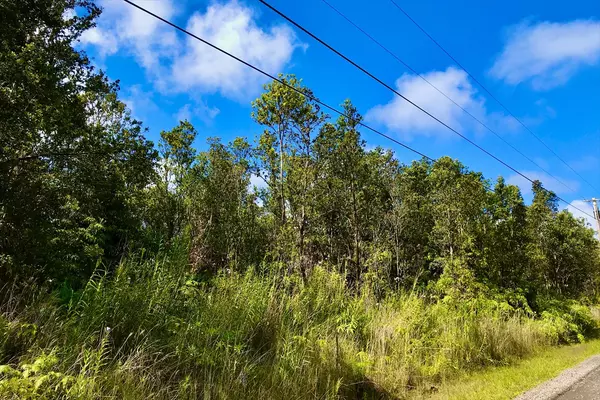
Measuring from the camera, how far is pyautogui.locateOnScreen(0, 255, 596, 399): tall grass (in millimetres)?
2920

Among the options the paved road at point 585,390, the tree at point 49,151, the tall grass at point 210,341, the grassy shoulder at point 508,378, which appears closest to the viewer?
the tall grass at point 210,341

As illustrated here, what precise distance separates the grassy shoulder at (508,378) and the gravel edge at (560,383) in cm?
16

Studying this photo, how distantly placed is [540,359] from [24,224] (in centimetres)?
1341

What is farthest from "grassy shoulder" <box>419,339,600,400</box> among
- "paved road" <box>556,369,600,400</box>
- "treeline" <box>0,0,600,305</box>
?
"treeline" <box>0,0,600,305</box>

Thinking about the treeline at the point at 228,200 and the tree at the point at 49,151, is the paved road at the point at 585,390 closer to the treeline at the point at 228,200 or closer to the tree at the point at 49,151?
the treeline at the point at 228,200

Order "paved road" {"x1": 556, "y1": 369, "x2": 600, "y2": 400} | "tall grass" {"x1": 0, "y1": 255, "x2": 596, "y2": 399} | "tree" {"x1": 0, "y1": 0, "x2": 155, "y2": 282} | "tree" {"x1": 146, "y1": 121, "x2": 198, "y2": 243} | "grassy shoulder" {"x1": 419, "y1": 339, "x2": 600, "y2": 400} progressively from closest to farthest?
"tall grass" {"x1": 0, "y1": 255, "x2": 596, "y2": 399}
"paved road" {"x1": 556, "y1": 369, "x2": 600, "y2": 400}
"grassy shoulder" {"x1": 419, "y1": 339, "x2": 600, "y2": 400}
"tree" {"x1": 0, "y1": 0, "x2": 155, "y2": 282}
"tree" {"x1": 146, "y1": 121, "x2": 198, "y2": 243}

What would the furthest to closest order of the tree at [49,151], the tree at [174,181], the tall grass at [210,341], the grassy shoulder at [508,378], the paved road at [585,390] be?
the tree at [174,181] < the tree at [49,151] < the grassy shoulder at [508,378] < the paved road at [585,390] < the tall grass at [210,341]

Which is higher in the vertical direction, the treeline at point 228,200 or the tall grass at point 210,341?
the treeline at point 228,200

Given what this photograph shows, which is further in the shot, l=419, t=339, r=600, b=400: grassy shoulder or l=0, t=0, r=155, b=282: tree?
l=0, t=0, r=155, b=282: tree

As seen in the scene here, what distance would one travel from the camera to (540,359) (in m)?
8.83

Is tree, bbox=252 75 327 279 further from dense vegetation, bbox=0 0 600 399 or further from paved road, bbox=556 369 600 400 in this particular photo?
paved road, bbox=556 369 600 400

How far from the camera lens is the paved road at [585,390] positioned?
5.36 meters

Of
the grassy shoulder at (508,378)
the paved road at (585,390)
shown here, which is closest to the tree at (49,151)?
the grassy shoulder at (508,378)

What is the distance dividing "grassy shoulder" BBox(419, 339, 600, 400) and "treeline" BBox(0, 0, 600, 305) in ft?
9.45
